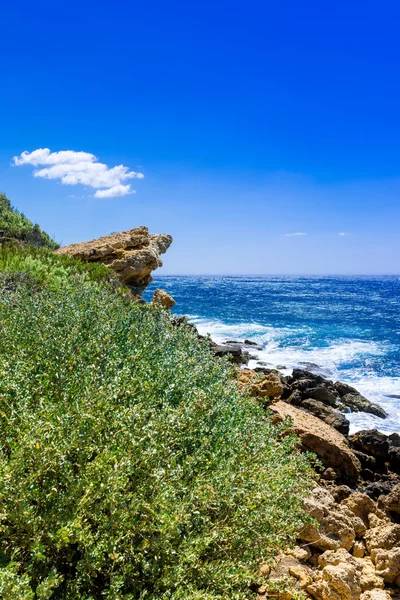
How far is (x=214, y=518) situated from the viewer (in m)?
3.92

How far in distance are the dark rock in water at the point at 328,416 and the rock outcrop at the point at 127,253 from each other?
951cm

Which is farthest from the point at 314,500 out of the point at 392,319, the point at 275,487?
the point at 392,319

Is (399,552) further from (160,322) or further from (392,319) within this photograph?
(392,319)

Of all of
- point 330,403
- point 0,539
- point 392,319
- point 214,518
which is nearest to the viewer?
point 0,539

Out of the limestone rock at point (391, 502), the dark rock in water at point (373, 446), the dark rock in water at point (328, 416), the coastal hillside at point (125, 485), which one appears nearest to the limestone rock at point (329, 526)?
the coastal hillside at point (125, 485)

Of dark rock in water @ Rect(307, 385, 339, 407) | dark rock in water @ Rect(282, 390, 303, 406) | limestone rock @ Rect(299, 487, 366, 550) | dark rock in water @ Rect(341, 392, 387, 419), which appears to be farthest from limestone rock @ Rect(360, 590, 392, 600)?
dark rock in water @ Rect(341, 392, 387, 419)

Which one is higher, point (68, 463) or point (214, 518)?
point (68, 463)

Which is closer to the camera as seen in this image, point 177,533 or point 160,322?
point 177,533

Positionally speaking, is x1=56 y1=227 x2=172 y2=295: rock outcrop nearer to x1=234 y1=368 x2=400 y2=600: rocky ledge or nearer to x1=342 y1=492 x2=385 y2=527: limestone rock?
x1=234 y1=368 x2=400 y2=600: rocky ledge

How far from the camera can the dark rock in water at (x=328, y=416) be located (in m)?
12.1

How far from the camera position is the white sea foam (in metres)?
16.2

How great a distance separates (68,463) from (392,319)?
45.1 metres

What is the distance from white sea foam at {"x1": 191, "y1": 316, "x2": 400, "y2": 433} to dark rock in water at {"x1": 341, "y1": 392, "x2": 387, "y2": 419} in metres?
0.30

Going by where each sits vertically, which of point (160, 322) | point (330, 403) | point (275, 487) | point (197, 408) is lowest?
point (330, 403)
